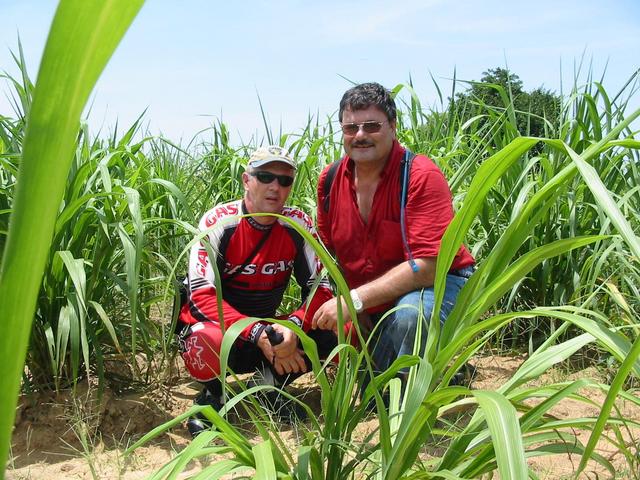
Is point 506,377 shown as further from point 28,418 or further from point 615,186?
point 28,418

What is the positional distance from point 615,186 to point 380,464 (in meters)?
1.86

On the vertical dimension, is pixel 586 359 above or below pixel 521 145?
below

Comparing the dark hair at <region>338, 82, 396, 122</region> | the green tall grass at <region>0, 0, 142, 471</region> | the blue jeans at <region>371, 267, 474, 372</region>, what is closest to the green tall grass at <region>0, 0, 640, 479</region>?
the green tall grass at <region>0, 0, 142, 471</region>

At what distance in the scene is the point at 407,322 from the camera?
214cm

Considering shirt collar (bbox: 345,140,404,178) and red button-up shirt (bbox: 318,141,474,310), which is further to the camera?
shirt collar (bbox: 345,140,404,178)

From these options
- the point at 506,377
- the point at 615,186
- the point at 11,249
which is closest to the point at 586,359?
the point at 506,377

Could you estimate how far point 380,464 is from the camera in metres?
1.27

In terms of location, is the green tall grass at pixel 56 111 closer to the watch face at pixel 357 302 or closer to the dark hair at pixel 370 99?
the watch face at pixel 357 302

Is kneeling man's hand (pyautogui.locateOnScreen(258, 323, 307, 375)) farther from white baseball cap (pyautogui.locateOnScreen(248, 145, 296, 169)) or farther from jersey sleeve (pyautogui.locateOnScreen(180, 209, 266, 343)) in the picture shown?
white baseball cap (pyautogui.locateOnScreen(248, 145, 296, 169))

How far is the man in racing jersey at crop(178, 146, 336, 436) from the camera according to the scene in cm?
221

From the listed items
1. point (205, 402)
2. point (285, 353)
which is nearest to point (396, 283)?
point (285, 353)

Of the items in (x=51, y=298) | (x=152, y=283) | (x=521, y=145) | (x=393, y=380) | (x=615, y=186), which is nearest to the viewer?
(x=521, y=145)

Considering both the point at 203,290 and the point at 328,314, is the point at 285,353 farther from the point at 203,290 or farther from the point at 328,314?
the point at 203,290

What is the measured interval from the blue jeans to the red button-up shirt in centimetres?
11
